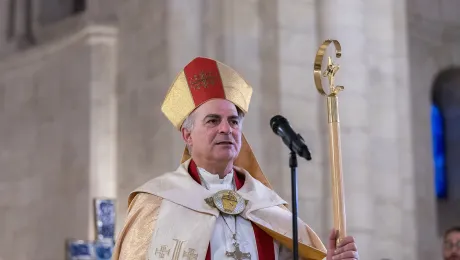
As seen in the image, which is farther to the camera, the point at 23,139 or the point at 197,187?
the point at 23,139

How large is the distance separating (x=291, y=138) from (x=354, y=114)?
4453 millimetres

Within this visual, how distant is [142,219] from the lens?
4344 mm

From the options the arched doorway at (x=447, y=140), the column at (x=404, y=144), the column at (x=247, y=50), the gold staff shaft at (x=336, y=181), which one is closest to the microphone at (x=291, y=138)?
the gold staff shaft at (x=336, y=181)

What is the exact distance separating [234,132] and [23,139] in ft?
23.9

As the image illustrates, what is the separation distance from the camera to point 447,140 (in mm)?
11758

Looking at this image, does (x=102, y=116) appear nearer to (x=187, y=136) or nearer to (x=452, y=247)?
(x=452, y=247)

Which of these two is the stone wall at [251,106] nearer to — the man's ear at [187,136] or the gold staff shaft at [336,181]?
the man's ear at [187,136]

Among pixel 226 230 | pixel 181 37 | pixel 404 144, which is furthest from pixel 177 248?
pixel 404 144

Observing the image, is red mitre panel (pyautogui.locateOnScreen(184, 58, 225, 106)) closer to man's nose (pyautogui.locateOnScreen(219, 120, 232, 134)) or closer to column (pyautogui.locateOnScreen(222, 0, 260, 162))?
man's nose (pyautogui.locateOnScreen(219, 120, 232, 134))

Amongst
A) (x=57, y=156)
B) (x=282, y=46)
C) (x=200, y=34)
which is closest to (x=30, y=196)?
(x=57, y=156)

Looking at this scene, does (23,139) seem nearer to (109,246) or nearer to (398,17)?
(109,246)

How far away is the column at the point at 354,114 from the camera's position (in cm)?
792

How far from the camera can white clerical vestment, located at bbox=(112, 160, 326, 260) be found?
4250 millimetres

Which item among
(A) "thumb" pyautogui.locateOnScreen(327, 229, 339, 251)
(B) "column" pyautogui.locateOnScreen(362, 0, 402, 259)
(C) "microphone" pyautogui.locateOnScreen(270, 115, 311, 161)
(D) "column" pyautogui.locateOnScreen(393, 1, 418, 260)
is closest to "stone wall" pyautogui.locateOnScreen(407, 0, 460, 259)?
(D) "column" pyautogui.locateOnScreen(393, 1, 418, 260)
